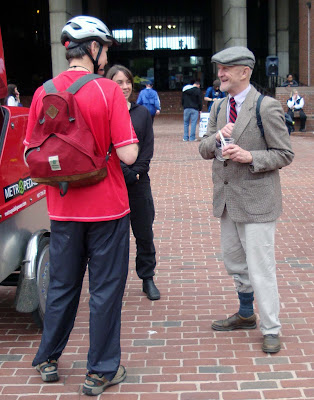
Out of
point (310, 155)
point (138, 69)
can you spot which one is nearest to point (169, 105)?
point (138, 69)

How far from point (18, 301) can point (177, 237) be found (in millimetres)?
3495

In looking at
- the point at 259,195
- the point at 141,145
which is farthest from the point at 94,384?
the point at 141,145

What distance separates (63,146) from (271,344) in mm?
1959

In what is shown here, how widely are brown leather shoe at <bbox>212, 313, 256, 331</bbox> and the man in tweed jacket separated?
34 centimetres

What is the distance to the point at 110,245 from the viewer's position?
3.39 metres

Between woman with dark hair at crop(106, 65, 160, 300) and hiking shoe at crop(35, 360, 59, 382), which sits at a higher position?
woman with dark hair at crop(106, 65, 160, 300)

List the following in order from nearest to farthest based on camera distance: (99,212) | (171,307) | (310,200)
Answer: (99,212)
(171,307)
(310,200)

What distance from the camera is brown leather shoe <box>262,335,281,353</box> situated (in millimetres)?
3961

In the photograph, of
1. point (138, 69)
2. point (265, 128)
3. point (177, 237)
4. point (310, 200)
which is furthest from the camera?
point (138, 69)

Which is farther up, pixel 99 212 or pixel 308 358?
pixel 99 212

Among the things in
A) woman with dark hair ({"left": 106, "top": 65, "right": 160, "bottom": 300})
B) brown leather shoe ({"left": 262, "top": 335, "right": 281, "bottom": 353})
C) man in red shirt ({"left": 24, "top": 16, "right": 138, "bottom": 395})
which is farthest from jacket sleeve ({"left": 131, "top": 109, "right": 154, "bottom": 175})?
brown leather shoe ({"left": 262, "top": 335, "right": 281, "bottom": 353})

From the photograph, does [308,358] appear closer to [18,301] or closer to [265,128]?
[265,128]

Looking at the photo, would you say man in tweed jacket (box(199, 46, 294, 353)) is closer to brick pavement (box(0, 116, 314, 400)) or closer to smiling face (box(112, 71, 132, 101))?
brick pavement (box(0, 116, 314, 400))

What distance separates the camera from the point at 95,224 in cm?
336
